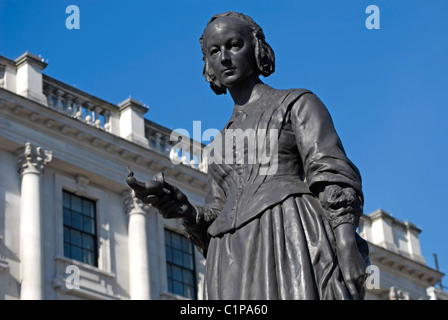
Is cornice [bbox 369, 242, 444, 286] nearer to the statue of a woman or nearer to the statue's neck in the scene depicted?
the statue's neck

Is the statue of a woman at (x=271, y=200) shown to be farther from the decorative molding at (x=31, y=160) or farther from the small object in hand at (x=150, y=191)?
the decorative molding at (x=31, y=160)

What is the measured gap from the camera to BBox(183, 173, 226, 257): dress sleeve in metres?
6.23

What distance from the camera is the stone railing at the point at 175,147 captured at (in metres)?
31.2

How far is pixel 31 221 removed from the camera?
26.4 meters

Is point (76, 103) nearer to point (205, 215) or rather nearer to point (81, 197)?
point (81, 197)

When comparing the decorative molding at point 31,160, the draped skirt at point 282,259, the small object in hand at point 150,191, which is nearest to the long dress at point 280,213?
the draped skirt at point 282,259

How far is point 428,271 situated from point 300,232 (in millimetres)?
34443

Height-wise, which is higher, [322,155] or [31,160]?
[31,160]

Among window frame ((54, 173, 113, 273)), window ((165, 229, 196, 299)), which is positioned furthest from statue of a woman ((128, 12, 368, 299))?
window ((165, 229, 196, 299))

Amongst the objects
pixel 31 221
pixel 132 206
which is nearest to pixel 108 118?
pixel 132 206

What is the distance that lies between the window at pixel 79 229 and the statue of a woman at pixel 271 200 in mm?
21391

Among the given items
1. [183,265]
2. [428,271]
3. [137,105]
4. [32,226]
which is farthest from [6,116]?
[428,271]

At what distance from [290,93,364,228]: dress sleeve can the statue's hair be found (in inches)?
16.3

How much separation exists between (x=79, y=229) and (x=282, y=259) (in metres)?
22.7
